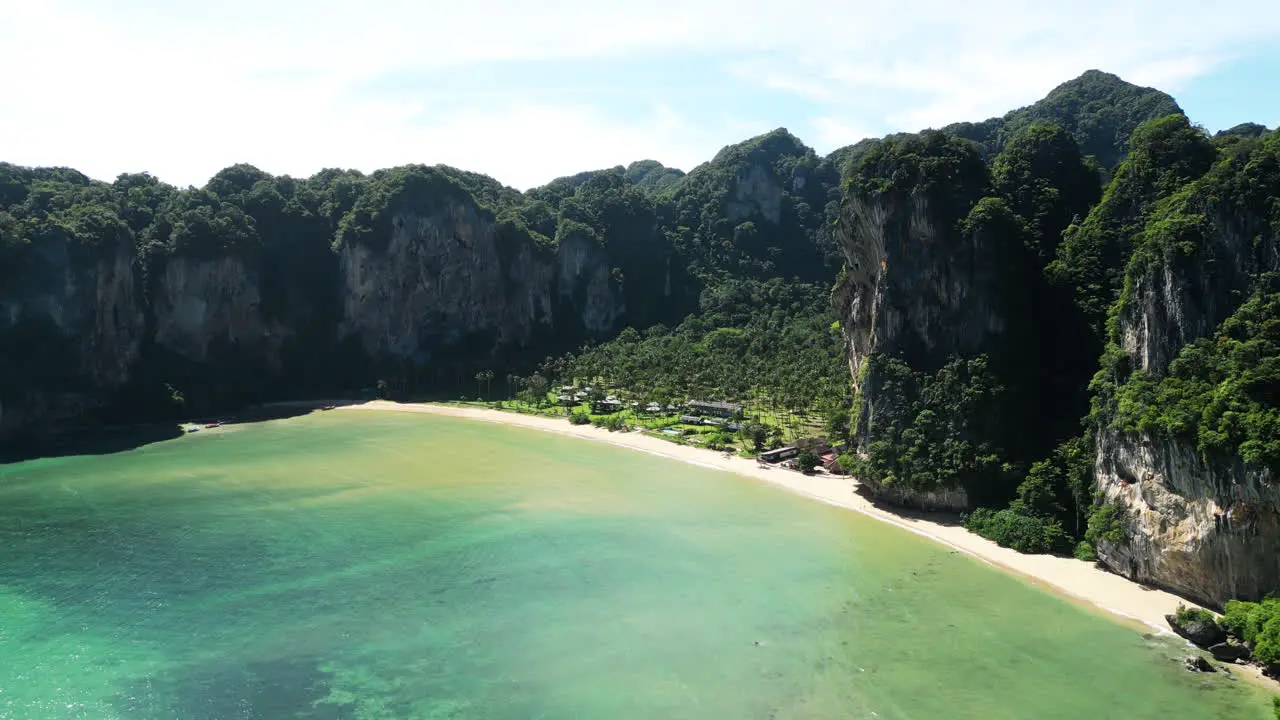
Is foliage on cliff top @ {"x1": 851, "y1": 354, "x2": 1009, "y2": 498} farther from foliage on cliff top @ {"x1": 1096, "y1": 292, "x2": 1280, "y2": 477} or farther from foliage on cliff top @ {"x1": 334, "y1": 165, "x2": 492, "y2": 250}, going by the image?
foliage on cliff top @ {"x1": 334, "y1": 165, "x2": 492, "y2": 250}

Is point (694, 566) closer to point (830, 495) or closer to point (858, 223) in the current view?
point (830, 495)

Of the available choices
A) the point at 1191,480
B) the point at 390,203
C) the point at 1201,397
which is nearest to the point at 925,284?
the point at 1201,397

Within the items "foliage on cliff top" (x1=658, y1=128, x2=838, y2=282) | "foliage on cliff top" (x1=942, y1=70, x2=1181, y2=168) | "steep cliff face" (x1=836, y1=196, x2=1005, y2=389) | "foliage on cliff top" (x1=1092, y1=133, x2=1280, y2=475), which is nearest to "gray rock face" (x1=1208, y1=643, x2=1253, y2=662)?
"foliage on cliff top" (x1=1092, y1=133, x2=1280, y2=475)

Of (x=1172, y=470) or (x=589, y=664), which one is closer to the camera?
(x=589, y=664)

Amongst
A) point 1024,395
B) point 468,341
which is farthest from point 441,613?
point 468,341

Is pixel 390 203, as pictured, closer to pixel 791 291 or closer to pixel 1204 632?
pixel 791 291

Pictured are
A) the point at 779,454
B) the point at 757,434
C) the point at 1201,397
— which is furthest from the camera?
the point at 757,434

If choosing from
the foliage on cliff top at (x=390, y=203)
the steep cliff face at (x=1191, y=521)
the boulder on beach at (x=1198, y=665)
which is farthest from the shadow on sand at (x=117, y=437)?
the boulder on beach at (x=1198, y=665)
